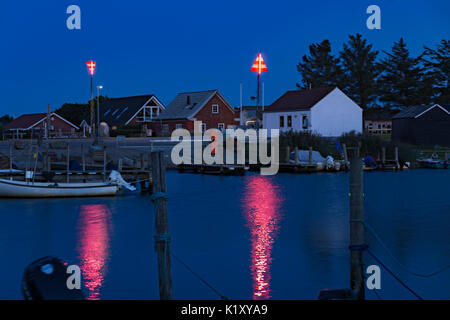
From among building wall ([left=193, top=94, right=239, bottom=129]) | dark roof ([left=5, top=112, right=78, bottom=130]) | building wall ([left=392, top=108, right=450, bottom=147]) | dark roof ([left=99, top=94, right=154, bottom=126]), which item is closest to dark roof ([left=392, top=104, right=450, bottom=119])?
building wall ([left=392, top=108, right=450, bottom=147])

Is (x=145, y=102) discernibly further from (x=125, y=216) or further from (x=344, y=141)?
(x=125, y=216)

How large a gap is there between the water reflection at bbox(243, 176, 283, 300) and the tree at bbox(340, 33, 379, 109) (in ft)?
198

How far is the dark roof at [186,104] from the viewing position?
84.5 m

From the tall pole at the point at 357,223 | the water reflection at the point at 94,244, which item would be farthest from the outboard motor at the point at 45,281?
the tall pole at the point at 357,223

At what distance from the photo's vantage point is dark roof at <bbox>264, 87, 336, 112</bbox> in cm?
6788

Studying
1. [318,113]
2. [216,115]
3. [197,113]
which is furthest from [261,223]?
[216,115]

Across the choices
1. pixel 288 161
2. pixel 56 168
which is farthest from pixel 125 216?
pixel 288 161

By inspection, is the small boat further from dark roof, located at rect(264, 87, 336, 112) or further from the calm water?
dark roof, located at rect(264, 87, 336, 112)

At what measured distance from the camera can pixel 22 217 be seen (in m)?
27.8

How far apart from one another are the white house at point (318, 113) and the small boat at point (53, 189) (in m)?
36.1

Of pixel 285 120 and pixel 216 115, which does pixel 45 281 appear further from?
pixel 216 115

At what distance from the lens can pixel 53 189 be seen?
1319 inches
